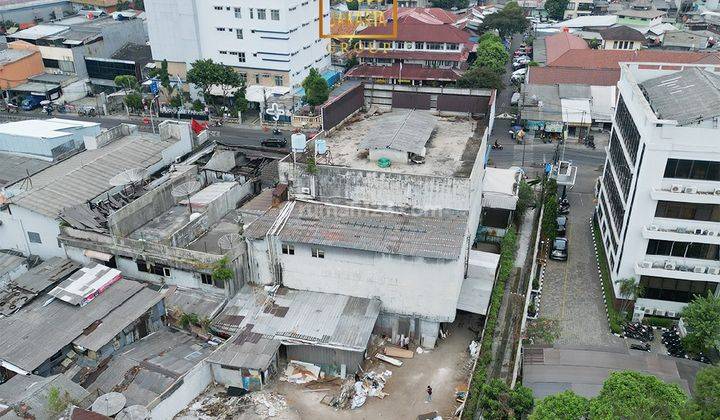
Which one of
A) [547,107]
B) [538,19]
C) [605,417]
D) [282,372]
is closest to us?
[605,417]

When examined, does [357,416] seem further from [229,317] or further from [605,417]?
[605,417]

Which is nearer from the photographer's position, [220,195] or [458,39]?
[220,195]

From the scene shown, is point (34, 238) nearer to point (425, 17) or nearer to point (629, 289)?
point (629, 289)

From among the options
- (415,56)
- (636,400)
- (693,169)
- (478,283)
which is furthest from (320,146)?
(415,56)

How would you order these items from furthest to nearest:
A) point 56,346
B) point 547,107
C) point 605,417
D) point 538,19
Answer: point 538,19, point 547,107, point 56,346, point 605,417

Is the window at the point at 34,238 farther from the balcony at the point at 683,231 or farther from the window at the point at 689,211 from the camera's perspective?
the window at the point at 689,211

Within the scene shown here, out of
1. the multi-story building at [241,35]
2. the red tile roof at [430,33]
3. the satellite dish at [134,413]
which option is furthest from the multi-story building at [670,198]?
the multi-story building at [241,35]

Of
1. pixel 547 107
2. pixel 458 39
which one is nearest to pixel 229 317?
pixel 547 107
